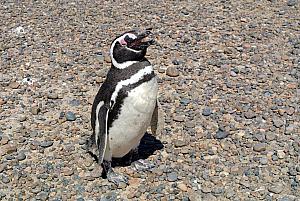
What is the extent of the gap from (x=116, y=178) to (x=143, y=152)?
43 centimetres

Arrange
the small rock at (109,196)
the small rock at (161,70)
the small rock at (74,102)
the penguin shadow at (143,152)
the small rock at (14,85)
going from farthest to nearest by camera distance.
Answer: the small rock at (161,70)
the small rock at (14,85)
the small rock at (74,102)
the penguin shadow at (143,152)
the small rock at (109,196)

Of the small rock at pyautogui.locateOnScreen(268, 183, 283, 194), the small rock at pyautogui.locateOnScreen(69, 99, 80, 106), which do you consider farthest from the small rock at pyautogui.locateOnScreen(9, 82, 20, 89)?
the small rock at pyautogui.locateOnScreen(268, 183, 283, 194)

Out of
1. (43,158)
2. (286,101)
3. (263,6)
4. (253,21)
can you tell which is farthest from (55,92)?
(263,6)

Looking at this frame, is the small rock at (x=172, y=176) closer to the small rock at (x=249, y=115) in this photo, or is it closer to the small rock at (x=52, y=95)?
the small rock at (x=249, y=115)

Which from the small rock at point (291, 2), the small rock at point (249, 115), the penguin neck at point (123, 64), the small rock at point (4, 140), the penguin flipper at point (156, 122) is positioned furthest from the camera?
the small rock at point (291, 2)

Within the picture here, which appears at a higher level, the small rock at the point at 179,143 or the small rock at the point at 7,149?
the small rock at the point at 179,143

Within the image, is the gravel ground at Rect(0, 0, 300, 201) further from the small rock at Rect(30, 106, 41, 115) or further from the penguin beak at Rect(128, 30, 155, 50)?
the penguin beak at Rect(128, 30, 155, 50)

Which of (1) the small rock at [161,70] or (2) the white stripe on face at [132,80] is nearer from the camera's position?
(2) the white stripe on face at [132,80]

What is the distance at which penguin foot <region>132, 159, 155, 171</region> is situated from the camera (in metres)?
4.20

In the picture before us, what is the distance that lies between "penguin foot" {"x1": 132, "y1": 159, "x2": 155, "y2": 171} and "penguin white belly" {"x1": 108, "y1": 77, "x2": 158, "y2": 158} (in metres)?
0.23

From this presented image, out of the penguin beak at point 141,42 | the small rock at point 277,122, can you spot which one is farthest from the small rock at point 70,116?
the small rock at point 277,122

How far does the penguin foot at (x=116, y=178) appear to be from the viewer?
405 cm

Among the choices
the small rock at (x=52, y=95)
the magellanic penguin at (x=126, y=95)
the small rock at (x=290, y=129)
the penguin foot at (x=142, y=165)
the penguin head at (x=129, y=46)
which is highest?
the penguin head at (x=129, y=46)

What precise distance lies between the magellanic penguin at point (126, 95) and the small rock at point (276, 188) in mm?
1017
